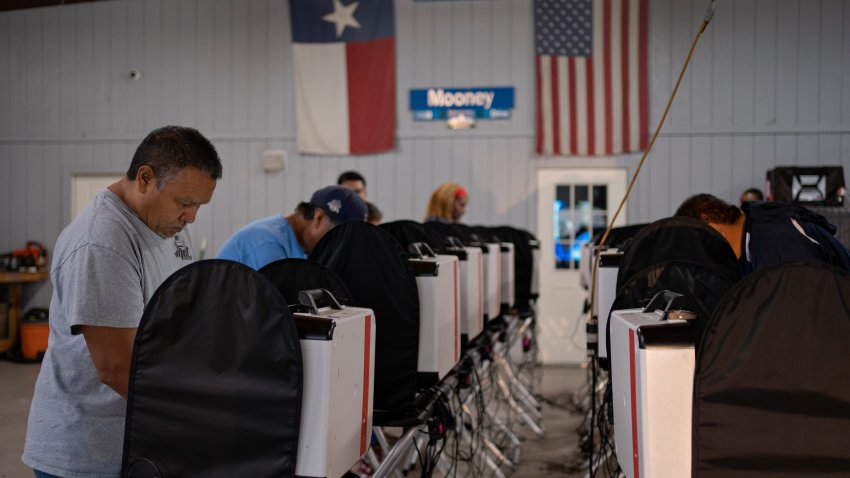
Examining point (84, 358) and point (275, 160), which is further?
point (275, 160)

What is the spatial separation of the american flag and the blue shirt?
5.35 m

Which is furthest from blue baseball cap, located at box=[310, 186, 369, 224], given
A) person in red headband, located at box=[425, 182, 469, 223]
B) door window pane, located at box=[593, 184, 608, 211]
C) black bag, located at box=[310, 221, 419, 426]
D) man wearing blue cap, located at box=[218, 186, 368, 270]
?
door window pane, located at box=[593, 184, 608, 211]

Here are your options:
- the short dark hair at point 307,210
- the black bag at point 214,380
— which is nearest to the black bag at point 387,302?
the short dark hair at point 307,210

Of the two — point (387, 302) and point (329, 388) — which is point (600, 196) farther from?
point (329, 388)

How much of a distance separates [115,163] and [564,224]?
16.2 ft

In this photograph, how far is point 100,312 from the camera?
55.4 inches

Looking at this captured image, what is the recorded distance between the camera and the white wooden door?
25.8 feet

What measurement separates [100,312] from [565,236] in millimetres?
6836

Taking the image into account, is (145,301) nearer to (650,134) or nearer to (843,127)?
(650,134)

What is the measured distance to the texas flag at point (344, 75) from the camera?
8016 mm

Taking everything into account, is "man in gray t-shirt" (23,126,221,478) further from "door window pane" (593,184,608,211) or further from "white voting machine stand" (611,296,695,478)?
"door window pane" (593,184,608,211)

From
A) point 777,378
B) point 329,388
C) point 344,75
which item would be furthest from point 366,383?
point 344,75

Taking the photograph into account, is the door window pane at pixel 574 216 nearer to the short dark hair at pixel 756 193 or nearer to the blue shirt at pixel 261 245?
the short dark hair at pixel 756 193

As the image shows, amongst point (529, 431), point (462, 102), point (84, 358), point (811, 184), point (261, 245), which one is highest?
point (462, 102)
